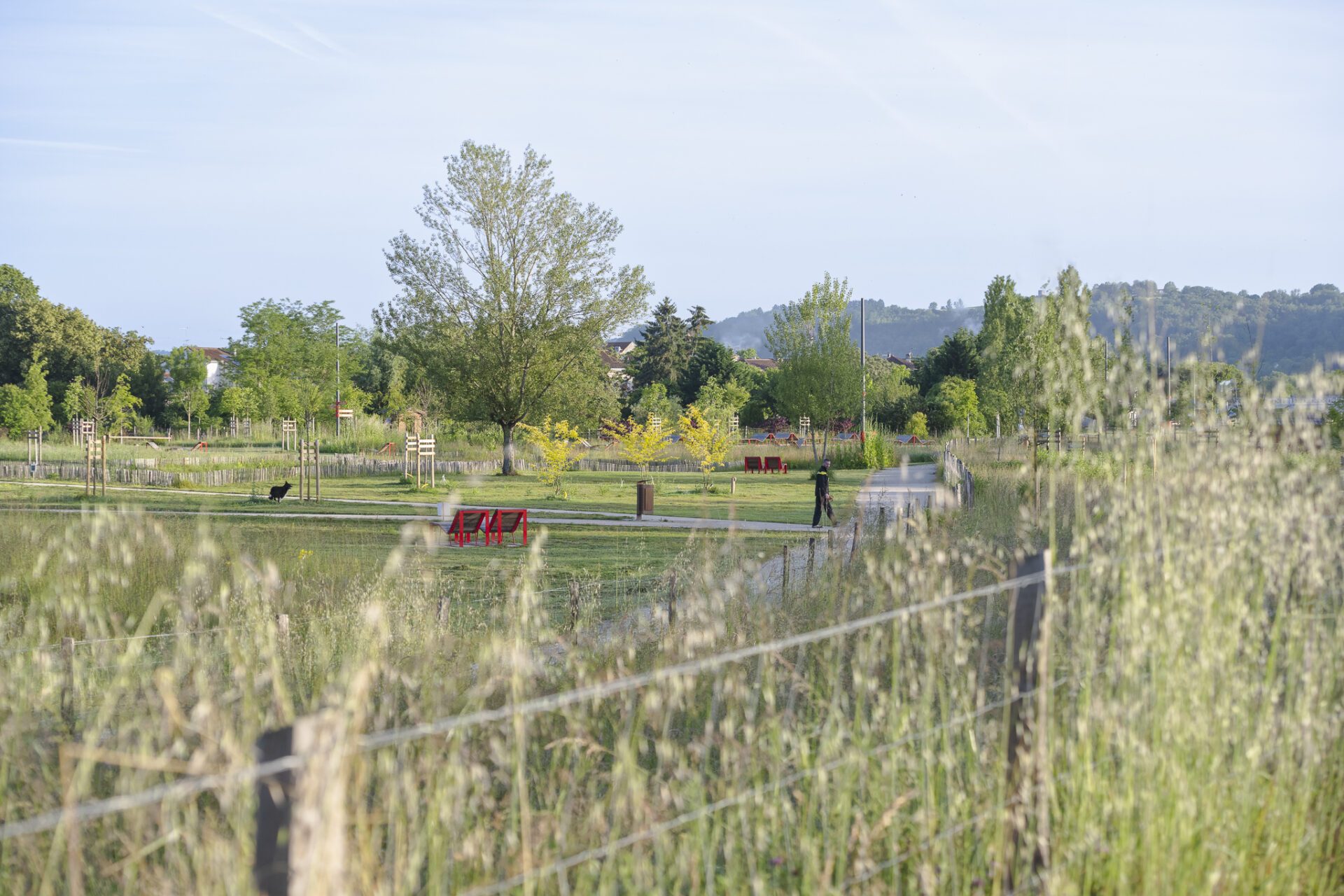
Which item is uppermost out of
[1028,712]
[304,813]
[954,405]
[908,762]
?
[954,405]

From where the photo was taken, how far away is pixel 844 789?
254cm

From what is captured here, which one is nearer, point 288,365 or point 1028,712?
point 1028,712

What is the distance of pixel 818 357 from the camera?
119ft

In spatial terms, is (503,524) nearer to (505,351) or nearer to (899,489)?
(899,489)

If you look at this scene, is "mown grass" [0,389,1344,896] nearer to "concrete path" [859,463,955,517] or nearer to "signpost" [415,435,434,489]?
"concrete path" [859,463,955,517]

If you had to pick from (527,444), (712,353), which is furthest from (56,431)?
(712,353)

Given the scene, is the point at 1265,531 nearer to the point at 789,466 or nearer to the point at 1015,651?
the point at 1015,651

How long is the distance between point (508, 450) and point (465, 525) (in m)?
17.6

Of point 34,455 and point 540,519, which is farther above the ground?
point 34,455

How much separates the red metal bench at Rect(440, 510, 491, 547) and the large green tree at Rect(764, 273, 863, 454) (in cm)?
2196

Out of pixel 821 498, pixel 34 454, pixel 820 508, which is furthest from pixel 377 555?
pixel 34 454

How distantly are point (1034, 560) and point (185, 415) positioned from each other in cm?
5263

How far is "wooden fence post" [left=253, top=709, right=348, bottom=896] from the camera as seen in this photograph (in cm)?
142

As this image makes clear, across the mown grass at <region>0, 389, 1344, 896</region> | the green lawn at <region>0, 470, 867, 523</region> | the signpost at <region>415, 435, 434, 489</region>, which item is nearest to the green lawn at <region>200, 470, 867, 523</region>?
the green lawn at <region>0, 470, 867, 523</region>
